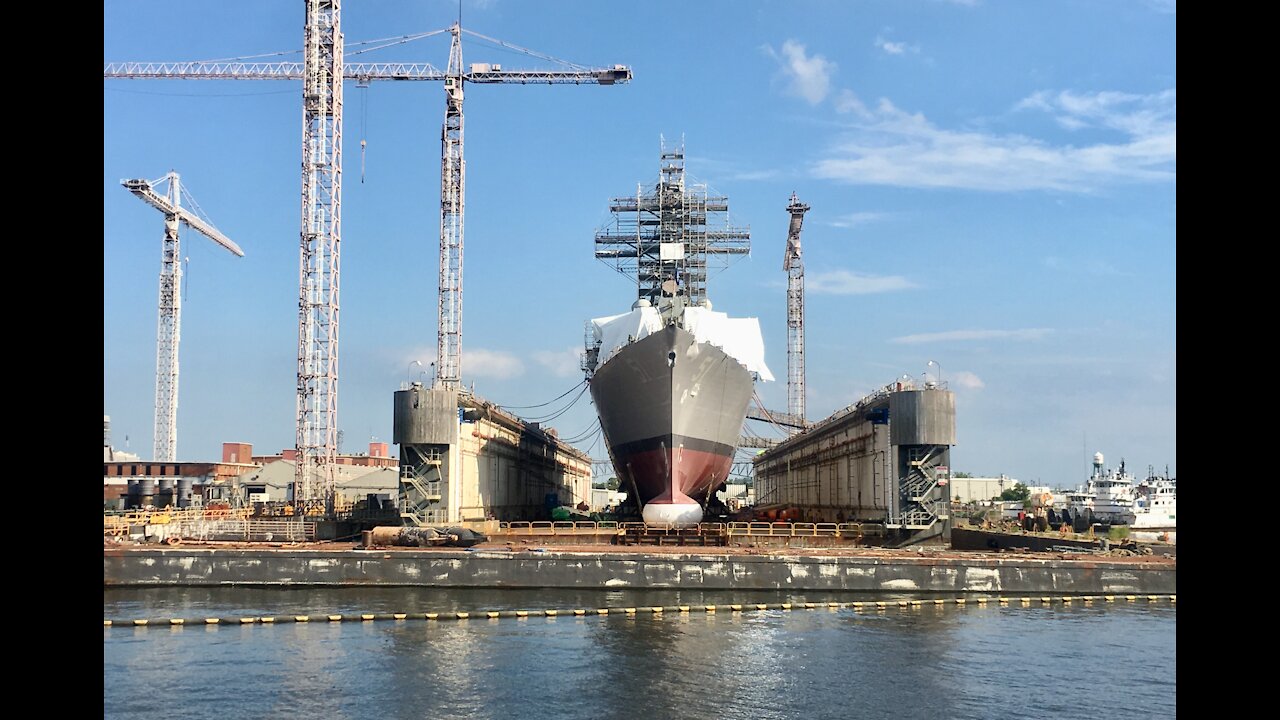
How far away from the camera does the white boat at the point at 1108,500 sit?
6945 centimetres

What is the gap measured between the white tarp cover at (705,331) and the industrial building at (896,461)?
736 inches

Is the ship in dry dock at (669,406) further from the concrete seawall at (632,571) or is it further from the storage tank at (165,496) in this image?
the storage tank at (165,496)

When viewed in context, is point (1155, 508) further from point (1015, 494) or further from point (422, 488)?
point (1015, 494)

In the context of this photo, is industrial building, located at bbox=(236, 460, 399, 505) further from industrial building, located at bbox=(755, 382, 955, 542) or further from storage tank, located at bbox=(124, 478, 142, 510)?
industrial building, located at bbox=(755, 382, 955, 542)

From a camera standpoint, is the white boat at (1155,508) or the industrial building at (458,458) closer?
the industrial building at (458,458)

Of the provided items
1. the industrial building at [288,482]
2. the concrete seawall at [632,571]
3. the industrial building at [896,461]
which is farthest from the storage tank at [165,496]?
the industrial building at [896,461]

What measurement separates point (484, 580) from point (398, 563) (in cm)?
393

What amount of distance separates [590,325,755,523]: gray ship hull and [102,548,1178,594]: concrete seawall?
1410 cm

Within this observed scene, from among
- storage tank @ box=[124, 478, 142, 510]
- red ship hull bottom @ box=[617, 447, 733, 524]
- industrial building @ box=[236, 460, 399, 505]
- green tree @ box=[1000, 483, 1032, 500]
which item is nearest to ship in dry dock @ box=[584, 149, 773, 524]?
red ship hull bottom @ box=[617, 447, 733, 524]

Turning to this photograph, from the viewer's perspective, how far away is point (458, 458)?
2158 inches

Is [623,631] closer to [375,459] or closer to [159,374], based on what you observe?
[375,459]
